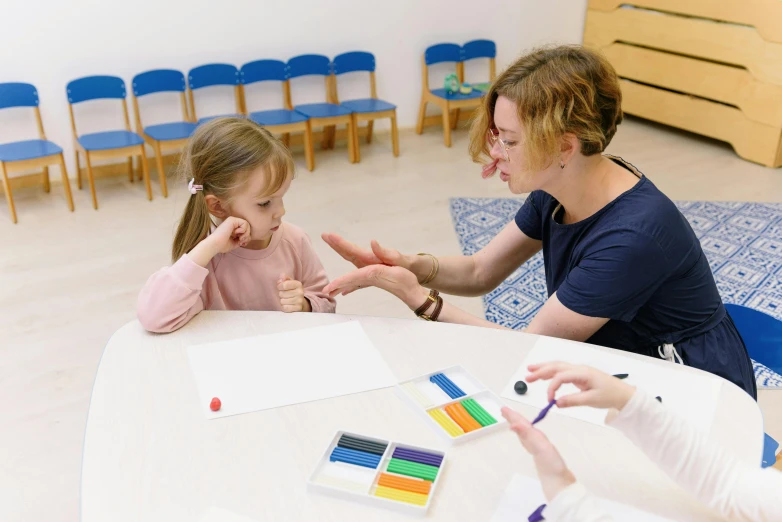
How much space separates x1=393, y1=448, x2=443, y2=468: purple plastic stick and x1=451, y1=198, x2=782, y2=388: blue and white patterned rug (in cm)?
184

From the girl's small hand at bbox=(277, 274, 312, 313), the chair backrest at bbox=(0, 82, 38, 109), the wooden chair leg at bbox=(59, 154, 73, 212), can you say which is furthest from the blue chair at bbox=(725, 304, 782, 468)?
the chair backrest at bbox=(0, 82, 38, 109)

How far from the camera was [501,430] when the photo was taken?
122 cm

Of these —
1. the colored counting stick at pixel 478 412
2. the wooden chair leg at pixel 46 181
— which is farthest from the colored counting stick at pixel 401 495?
the wooden chair leg at pixel 46 181

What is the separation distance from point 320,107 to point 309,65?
0.31 meters

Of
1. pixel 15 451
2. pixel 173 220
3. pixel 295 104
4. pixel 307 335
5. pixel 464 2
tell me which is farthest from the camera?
pixel 464 2

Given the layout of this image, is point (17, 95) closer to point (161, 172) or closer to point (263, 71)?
point (161, 172)

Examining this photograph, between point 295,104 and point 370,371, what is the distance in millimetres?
3914

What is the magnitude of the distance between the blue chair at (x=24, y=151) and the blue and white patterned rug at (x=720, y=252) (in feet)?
7.57

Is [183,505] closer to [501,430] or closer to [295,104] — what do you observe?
[501,430]

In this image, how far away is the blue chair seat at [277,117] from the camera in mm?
4449

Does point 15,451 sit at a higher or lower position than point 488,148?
lower

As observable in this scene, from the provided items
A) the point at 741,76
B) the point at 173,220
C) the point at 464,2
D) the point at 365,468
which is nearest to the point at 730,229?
the point at 741,76

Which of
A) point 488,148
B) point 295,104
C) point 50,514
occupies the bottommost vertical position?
point 50,514

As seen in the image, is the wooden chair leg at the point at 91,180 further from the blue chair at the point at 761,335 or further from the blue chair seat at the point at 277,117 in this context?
the blue chair at the point at 761,335
